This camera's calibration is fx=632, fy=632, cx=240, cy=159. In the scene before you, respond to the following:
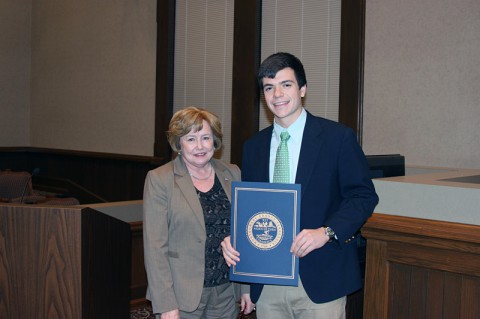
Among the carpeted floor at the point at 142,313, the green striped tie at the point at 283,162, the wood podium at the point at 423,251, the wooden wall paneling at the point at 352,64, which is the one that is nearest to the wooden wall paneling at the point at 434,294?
the wood podium at the point at 423,251

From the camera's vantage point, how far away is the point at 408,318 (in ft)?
8.67

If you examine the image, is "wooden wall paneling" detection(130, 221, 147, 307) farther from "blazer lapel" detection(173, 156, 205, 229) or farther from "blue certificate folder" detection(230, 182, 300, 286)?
"blue certificate folder" detection(230, 182, 300, 286)

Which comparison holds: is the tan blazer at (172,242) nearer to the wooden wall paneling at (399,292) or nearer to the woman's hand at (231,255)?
the woman's hand at (231,255)

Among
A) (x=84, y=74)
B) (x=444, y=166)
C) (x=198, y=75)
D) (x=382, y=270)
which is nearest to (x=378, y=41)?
(x=444, y=166)

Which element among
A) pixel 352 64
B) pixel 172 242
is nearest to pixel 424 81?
pixel 352 64

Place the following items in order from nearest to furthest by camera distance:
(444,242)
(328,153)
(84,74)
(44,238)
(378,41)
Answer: (328,153) < (444,242) < (44,238) < (378,41) < (84,74)

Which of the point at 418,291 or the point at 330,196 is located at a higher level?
the point at 330,196

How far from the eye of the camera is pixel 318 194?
221 cm

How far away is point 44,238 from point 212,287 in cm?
82

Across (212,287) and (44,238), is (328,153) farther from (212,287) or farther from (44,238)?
(44,238)

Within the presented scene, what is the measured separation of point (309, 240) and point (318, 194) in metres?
0.18

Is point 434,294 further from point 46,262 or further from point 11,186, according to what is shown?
point 11,186

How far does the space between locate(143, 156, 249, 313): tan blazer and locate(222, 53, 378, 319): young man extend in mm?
246

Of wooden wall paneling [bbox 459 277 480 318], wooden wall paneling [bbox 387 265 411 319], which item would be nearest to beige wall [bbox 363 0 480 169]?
wooden wall paneling [bbox 387 265 411 319]
